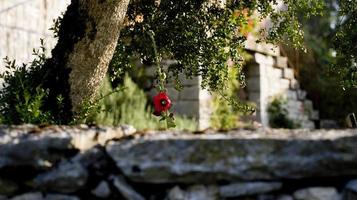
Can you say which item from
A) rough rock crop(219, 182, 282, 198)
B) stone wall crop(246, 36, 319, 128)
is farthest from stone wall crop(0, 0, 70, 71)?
rough rock crop(219, 182, 282, 198)

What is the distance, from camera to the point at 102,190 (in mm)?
2369

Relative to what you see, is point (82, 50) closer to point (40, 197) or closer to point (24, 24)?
point (40, 197)

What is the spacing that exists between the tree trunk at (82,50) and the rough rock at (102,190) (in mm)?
1652

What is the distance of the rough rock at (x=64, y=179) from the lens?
2377 mm

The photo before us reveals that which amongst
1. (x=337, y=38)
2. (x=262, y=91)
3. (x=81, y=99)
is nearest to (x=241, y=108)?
(x=337, y=38)

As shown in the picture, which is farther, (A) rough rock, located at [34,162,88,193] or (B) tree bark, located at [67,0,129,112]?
(B) tree bark, located at [67,0,129,112]

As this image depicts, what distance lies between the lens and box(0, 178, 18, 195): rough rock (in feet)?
8.00

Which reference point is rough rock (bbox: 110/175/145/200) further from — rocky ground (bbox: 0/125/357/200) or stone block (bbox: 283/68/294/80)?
stone block (bbox: 283/68/294/80)

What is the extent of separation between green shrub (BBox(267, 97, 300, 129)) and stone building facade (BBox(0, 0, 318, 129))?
0.11 meters

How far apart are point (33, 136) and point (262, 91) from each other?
8555mm

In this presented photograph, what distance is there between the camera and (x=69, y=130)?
2.62 metres

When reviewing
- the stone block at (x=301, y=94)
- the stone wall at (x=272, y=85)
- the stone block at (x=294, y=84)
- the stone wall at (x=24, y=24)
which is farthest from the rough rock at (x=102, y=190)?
the stone block at (x=301, y=94)

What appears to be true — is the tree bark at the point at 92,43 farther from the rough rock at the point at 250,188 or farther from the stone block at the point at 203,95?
the stone block at the point at 203,95

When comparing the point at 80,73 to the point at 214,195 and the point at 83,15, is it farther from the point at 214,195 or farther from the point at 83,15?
the point at 214,195
